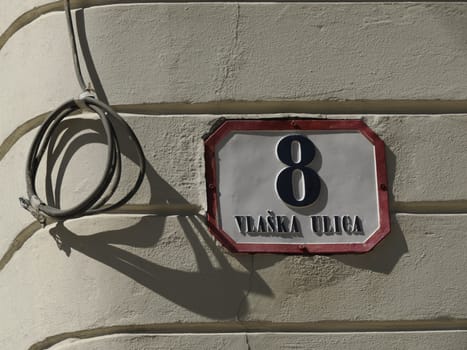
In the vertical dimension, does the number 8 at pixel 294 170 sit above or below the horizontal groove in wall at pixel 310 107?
below

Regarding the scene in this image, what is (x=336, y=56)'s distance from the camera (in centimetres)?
554

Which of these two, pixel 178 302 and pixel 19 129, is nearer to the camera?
pixel 178 302

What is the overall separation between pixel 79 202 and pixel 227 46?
0.89m

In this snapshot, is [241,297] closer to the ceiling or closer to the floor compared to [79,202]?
closer to the floor

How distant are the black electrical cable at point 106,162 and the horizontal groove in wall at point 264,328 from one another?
0.47 meters

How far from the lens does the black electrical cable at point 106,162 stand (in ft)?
17.1

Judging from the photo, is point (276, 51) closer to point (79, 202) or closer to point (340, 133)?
point (340, 133)

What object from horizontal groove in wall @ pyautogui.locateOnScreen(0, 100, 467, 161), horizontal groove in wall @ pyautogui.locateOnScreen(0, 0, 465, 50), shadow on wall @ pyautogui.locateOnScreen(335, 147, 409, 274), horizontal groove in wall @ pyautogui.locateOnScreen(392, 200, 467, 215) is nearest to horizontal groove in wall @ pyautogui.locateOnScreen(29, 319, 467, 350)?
shadow on wall @ pyautogui.locateOnScreen(335, 147, 409, 274)

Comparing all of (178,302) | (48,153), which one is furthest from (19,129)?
(178,302)

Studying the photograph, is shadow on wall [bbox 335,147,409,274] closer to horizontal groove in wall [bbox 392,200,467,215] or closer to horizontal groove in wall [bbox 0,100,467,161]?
horizontal groove in wall [bbox 392,200,467,215]

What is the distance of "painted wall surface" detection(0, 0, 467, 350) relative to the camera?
17.2ft

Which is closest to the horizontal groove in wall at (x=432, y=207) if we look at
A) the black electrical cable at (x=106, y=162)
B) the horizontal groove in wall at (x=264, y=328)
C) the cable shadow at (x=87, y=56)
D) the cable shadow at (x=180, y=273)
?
the horizontal groove in wall at (x=264, y=328)

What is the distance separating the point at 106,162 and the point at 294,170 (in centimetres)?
75

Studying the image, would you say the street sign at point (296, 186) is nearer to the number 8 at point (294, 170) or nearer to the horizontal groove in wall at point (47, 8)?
the number 8 at point (294, 170)
